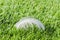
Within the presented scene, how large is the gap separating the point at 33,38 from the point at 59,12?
1.01m

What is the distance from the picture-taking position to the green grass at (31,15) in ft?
12.6

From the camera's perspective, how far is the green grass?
3828 mm

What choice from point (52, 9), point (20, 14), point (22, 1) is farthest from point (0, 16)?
point (52, 9)

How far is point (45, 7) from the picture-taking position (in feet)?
15.4

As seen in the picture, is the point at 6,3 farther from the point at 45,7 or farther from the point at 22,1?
the point at 45,7

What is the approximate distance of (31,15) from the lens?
443 centimetres

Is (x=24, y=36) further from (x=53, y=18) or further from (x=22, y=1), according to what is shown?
(x=22, y=1)

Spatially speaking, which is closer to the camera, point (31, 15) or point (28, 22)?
point (28, 22)

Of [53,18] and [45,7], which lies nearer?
[53,18]

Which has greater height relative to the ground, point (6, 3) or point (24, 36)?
point (6, 3)

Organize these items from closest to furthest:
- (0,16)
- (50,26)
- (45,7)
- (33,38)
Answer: (33,38)
(50,26)
(0,16)
(45,7)

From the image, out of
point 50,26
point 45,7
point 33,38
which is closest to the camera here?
point 33,38

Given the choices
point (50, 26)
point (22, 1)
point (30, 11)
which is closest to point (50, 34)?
point (50, 26)

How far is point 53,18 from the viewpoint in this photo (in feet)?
14.3
